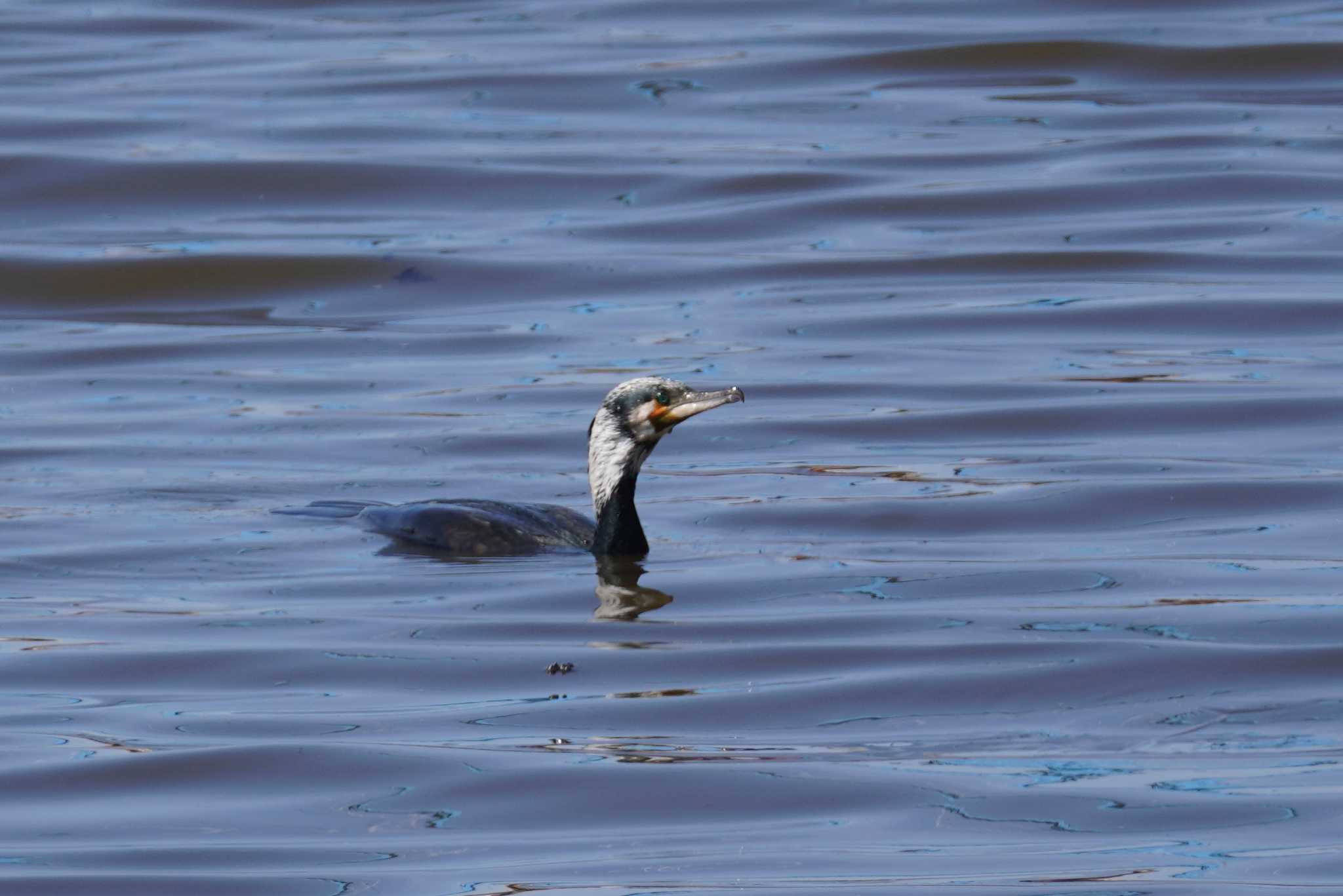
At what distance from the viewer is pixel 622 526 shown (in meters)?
8.98

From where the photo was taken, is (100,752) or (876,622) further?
(876,622)

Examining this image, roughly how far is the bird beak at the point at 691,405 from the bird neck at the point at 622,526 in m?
0.22

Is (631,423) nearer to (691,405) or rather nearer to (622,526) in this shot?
(691,405)

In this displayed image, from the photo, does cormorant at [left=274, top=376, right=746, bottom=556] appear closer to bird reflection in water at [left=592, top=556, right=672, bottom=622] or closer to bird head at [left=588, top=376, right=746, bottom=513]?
bird head at [left=588, top=376, right=746, bottom=513]

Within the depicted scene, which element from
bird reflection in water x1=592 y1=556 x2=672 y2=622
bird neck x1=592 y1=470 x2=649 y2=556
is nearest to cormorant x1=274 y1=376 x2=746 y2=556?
bird neck x1=592 y1=470 x2=649 y2=556

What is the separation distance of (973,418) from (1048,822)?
5693 mm

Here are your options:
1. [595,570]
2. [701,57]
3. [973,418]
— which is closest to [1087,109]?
[701,57]

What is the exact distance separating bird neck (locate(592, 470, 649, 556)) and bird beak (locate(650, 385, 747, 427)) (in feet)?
0.73

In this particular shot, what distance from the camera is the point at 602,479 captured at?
907cm

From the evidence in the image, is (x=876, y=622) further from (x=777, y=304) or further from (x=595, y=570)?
(x=777, y=304)

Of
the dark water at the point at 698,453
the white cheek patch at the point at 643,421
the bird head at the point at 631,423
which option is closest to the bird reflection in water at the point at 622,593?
the dark water at the point at 698,453

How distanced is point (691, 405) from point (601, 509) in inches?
19.3

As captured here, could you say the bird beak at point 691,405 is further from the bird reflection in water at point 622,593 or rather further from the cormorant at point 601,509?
the bird reflection in water at point 622,593

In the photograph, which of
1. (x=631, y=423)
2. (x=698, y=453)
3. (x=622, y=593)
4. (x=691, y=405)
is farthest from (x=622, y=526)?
(x=698, y=453)
